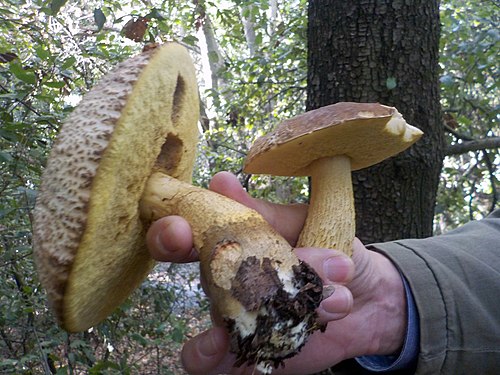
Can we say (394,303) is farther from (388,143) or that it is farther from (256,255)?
(256,255)

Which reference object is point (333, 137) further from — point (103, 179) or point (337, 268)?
point (103, 179)

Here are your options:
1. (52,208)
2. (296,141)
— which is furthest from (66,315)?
(296,141)

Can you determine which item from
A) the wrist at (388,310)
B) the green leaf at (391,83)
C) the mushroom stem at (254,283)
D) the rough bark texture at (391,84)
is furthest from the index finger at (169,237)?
the green leaf at (391,83)

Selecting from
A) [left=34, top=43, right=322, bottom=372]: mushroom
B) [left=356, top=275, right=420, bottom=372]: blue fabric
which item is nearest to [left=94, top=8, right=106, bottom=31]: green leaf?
[left=34, top=43, right=322, bottom=372]: mushroom

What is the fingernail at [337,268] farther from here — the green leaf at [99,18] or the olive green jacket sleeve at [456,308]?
the green leaf at [99,18]

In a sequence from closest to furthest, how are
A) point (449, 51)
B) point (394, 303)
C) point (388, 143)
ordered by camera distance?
1. point (388, 143)
2. point (394, 303)
3. point (449, 51)

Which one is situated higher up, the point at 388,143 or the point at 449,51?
the point at 449,51

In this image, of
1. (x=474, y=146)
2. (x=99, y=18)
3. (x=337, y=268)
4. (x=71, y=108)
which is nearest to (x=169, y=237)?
(x=337, y=268)
